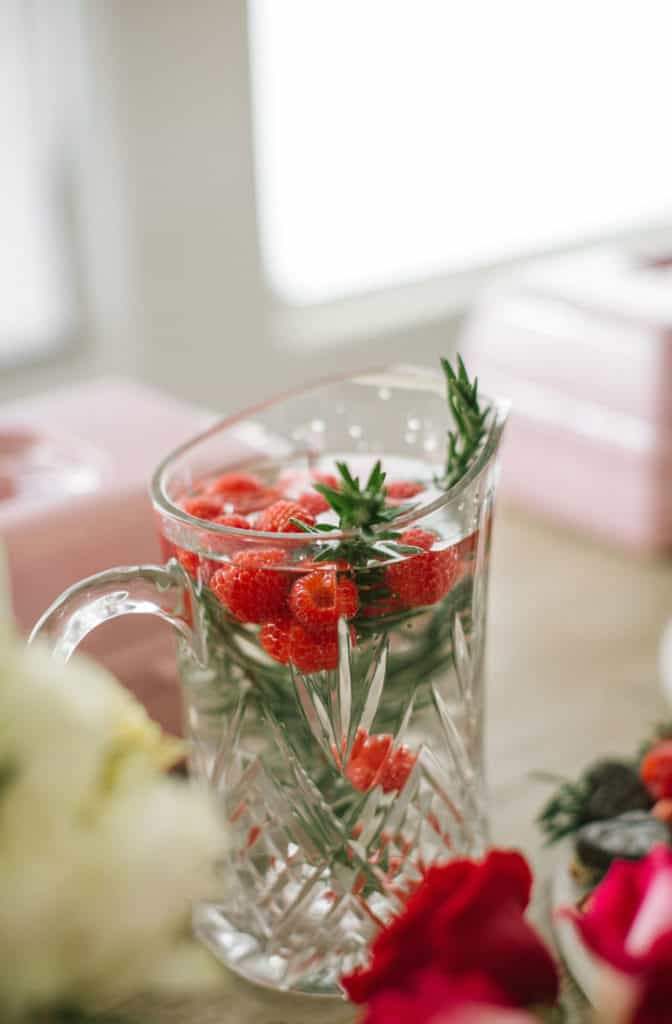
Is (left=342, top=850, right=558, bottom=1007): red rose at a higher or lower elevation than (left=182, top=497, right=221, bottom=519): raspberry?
lower

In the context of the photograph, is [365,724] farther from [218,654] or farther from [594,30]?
[594,30]

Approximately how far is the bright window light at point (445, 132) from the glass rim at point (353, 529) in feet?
3.06

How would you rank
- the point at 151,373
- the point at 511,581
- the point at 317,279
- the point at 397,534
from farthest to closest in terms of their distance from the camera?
the point at 317,279 → the point at 151,373 → the point at 511,581 → the point at 397,534

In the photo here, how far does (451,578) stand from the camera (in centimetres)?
37

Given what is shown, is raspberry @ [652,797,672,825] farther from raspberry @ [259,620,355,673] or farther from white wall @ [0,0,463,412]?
white wall @ [0,0,463,412]

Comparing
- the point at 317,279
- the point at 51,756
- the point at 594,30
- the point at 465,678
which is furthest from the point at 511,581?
the point at 594,30

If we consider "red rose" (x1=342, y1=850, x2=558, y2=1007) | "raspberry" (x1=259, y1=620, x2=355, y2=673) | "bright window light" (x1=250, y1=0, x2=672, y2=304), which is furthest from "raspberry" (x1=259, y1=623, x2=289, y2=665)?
"bright window light" (x1=250, y1=0, x2=672, y2=304)

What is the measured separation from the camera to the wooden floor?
403 mm

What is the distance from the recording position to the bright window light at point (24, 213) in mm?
1162

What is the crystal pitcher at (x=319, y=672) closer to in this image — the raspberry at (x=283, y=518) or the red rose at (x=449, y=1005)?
the raspberry at (x=283, y=518)

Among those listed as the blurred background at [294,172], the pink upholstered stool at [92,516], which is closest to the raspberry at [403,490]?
the pink upholstered stool at [92,516]

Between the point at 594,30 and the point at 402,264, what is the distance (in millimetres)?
529

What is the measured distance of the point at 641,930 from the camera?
9.6 inches

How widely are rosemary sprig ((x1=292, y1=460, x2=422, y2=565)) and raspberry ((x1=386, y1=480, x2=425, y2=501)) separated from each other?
0.05 m
